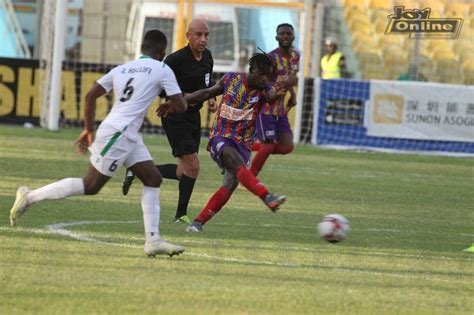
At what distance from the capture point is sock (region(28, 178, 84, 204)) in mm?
9969

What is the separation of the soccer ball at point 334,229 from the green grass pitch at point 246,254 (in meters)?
0.10

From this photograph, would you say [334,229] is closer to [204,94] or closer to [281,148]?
[204,94]

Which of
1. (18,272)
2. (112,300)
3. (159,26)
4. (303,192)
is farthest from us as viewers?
(159,26)

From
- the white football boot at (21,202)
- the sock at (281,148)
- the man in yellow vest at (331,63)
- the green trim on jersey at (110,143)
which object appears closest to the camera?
the green trim on jersey at (110,143)

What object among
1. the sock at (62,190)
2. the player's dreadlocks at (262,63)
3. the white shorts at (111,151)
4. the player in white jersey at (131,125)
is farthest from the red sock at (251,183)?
the sock at (62,190)

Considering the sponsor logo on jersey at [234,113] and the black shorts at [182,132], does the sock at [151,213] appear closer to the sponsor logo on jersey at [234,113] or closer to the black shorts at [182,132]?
the sponsor logo on jersey at [234,113]

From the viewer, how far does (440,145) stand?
2614 cm

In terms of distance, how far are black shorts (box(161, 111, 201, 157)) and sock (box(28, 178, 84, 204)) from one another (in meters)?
2.89

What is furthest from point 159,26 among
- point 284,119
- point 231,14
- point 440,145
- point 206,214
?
point 206,214

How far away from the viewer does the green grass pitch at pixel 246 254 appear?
26.1 ft

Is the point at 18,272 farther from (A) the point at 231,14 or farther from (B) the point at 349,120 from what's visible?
(A) the point at 231,14

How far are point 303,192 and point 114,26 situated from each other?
739 inches

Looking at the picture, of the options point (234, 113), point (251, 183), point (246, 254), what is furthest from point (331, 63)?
point (246, 254)

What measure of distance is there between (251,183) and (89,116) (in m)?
1.99
